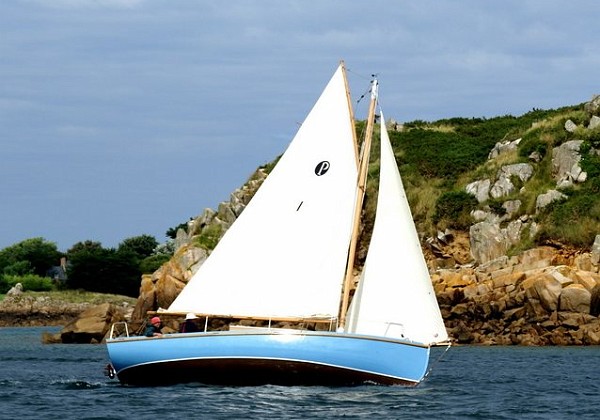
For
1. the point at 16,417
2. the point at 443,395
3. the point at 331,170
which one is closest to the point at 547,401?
the point at 443,395

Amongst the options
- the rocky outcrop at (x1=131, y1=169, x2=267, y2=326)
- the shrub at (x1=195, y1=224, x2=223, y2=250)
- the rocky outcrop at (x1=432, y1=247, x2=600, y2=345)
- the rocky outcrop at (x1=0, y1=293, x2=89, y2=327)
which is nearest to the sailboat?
the rocky outcrop at (x1=432, y1=247, x2=600, y2=345)

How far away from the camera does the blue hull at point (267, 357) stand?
32.2m

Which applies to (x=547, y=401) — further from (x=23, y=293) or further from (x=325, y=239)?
(x=23, y=293)

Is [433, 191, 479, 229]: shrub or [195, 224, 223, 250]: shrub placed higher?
[433, 191, 479, 229]: shrub

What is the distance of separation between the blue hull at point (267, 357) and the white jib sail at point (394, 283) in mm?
793

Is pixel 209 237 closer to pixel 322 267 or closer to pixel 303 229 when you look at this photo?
pixel 303 229

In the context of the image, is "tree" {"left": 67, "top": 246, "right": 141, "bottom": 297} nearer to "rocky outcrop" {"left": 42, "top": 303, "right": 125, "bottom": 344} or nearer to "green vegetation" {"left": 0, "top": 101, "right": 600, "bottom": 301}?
"green vegetation" {"left": 0, "top": 101, "right": 600, "bottom": 301}

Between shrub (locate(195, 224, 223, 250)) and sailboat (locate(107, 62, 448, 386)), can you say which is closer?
sailboat (locate(107, 62, 448, 386))

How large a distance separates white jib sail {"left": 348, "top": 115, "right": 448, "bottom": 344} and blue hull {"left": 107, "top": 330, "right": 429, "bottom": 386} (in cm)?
79

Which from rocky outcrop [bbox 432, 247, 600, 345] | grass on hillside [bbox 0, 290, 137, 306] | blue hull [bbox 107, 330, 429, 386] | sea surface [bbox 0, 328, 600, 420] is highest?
grass on hillside [bbox 0, 290, 137, 306]

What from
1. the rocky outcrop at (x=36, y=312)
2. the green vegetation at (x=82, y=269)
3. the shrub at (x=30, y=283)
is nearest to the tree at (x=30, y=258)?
the green vegetation at (x=82, y=269)

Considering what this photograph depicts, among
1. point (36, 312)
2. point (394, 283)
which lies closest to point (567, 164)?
point (394, 283)

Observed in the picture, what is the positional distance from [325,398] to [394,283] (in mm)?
4575

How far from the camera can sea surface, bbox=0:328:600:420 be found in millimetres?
28406
